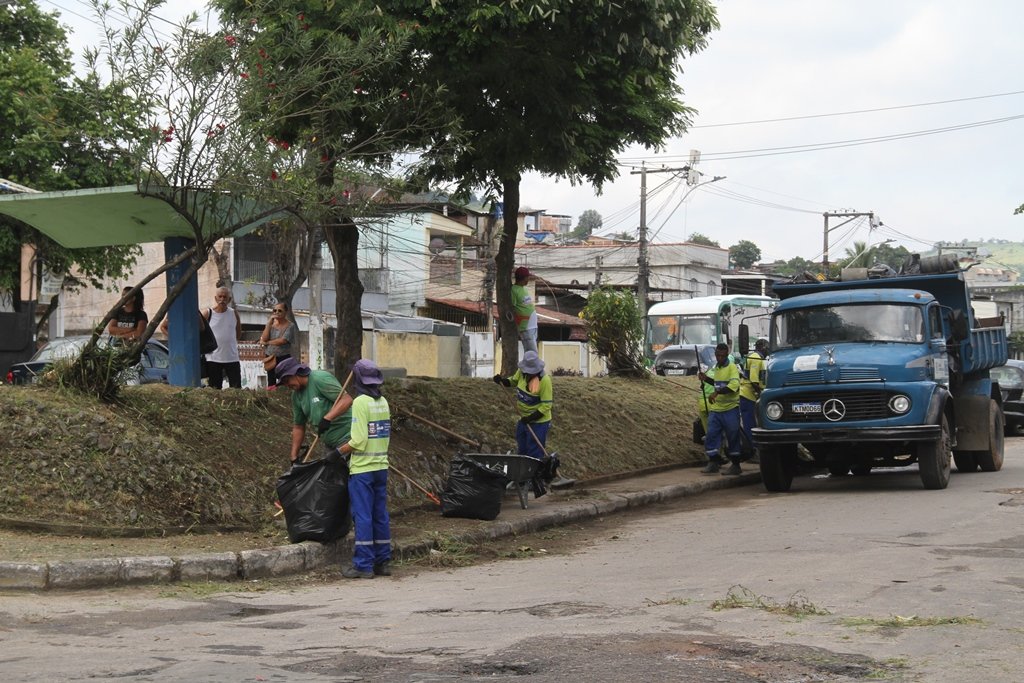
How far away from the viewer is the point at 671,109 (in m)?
16.1

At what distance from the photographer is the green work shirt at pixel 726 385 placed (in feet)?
53.9

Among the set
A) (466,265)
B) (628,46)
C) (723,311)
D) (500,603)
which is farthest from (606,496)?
(466,265)

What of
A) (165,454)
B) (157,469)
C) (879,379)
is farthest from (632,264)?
(157,469)

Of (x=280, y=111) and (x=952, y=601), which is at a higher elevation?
(x=280, y=111)

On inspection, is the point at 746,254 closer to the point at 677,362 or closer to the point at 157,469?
the point at 677,362

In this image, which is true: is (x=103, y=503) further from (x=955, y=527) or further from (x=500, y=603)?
(x=955, y=527)

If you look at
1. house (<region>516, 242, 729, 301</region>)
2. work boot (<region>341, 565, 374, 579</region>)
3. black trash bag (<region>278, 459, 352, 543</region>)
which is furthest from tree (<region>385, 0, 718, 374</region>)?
house (<region>516, 242, 729, 301</region>)

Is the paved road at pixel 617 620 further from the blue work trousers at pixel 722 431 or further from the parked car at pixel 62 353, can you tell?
the parked car at pixel 62 353

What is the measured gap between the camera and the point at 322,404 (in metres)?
10.2

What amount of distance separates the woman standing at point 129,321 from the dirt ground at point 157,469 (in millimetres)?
1026

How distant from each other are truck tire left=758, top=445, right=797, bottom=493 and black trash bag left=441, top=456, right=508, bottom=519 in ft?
15.3

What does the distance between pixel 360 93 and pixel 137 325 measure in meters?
3.65

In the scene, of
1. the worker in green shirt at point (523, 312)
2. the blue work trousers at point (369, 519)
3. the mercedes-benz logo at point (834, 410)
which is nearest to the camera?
the blue work trousers at point (369, 519)

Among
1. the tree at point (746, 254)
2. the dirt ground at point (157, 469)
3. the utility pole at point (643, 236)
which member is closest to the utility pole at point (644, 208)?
the utility pole at point (643, 236)
